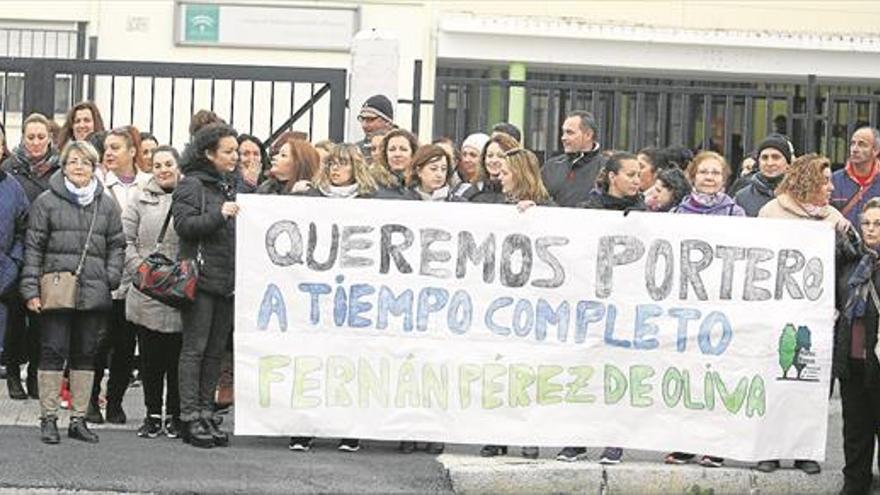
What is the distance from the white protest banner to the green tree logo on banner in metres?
13.3

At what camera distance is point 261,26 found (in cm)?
2361

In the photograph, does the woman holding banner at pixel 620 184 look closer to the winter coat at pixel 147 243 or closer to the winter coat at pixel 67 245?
the winter coat at pixel 147 243

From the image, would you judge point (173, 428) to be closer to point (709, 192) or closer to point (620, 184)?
point (620, 184)

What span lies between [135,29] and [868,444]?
1528 centimetres

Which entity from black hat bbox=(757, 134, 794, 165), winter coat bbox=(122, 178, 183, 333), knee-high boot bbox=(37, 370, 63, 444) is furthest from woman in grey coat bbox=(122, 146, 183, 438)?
black hat bbox=(757, 134, 794, 165)

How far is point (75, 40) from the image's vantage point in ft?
77.4

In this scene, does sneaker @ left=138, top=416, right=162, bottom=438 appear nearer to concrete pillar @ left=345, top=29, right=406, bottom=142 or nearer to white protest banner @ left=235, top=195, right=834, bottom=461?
white protest banner @ left=235, top=195, right=834, bottom=461

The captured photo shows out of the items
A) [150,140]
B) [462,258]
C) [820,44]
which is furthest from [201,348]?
[820,44]

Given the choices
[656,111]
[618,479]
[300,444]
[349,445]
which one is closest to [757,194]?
[618,479]

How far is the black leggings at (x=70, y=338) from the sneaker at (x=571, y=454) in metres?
2.76

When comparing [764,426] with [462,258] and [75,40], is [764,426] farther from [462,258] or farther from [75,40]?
[75,40]

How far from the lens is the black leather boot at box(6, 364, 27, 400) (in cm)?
1235

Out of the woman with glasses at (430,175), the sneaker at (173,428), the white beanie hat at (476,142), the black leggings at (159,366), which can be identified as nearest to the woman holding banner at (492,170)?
the woman with glasses at (430,175)

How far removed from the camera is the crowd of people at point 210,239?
10391 millimetres
